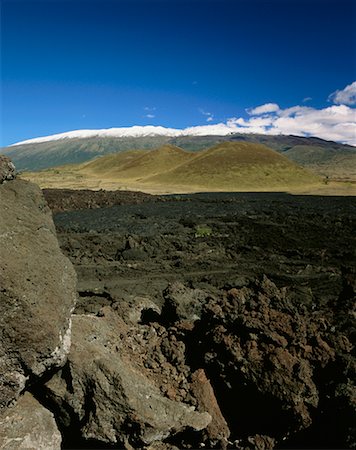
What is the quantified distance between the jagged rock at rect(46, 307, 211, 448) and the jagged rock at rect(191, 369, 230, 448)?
5.7 inches

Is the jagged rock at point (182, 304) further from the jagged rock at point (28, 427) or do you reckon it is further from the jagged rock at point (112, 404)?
the jagged rock at point (28, 427)

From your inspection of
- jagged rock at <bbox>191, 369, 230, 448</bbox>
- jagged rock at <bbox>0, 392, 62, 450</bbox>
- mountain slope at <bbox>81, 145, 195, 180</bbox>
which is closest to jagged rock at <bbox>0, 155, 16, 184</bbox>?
jagged rock at <bbox>0, 392, 62, 450</bbox>

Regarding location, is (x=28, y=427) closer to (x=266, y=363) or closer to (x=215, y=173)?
(x=266, y=363)

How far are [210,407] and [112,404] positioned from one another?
1.10m

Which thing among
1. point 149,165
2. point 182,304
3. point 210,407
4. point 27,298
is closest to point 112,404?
point 210,407

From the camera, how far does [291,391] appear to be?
4355 mm

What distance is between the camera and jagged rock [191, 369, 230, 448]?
443cm

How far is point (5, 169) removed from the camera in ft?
14.5

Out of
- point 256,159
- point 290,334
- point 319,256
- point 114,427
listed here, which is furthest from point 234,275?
point 256,159

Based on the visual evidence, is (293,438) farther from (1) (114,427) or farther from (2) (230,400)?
(1) (114,427)

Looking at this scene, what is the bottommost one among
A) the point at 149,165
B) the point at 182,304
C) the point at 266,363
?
the point at 266,363

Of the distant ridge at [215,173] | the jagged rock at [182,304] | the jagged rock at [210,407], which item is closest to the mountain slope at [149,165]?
the distant ridge at [215,173]

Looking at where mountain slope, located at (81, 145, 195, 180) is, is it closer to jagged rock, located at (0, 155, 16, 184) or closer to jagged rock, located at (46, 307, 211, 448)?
jagged rock, located at (0, 155, 16, 184)

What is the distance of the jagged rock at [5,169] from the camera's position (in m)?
4.38
